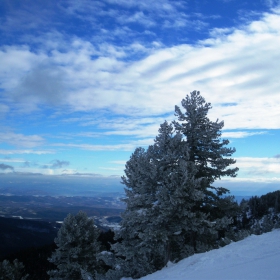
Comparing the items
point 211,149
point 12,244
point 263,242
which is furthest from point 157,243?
point 12,244

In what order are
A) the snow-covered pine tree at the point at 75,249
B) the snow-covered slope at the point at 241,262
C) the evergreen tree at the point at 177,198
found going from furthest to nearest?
the snow-covered pine tree at the point at 75,249 → the evergreen tree at the point at 177,198 → the snow-covered slope at the point at 241,262

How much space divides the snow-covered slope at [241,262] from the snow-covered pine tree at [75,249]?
44.3 feet

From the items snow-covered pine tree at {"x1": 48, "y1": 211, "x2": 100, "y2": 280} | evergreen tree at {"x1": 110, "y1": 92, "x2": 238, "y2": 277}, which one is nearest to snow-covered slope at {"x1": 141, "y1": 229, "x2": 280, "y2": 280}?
evergreen tree at {"x1": 110, "y1": 92, "x2": 238, "y2": 277}

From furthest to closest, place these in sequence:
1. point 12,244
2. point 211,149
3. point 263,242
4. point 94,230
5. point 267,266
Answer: point 12,244, point 94,230, point 211,149, point 263,242, point 267,266


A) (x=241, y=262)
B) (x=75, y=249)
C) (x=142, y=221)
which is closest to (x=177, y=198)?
(x=142, y=221)

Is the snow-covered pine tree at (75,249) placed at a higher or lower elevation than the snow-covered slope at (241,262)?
lower

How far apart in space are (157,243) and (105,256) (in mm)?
7237

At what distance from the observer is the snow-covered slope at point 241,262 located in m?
5.97

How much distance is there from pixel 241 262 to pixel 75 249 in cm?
1808

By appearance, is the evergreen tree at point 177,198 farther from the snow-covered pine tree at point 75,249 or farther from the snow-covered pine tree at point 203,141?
the snow-covered pine tree at point 75,249

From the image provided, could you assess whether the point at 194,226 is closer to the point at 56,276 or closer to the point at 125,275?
the point at 125,275

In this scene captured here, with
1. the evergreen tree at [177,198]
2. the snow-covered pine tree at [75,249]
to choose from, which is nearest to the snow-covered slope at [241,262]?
the evergreen tree at [177,198]

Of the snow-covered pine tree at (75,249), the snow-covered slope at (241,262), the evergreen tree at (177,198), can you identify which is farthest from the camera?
the snow-covered pine tree at (75,249)

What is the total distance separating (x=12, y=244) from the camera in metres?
111
